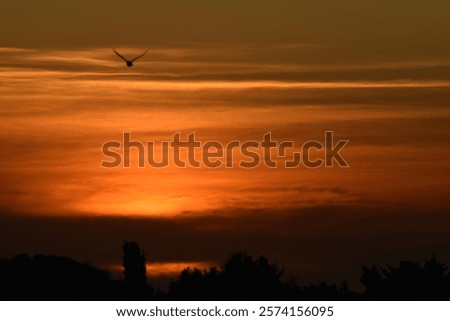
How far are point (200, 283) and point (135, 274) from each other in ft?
15.8

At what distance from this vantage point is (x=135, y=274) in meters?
136

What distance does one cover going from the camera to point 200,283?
458 ft

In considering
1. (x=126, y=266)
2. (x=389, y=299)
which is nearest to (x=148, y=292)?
(x=126, y=266)

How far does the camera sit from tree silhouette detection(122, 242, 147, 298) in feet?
444

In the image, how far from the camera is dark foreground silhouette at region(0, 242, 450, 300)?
135 m

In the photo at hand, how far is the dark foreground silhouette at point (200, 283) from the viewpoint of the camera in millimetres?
135375

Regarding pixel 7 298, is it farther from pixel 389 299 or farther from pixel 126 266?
pixel 389 299

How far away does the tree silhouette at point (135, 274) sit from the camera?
135m
